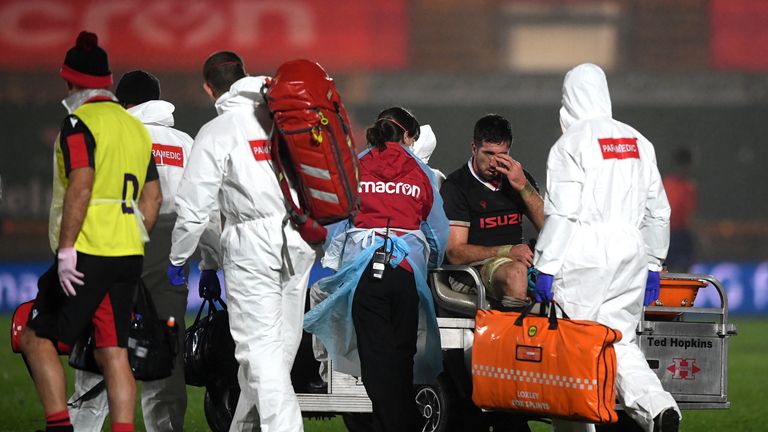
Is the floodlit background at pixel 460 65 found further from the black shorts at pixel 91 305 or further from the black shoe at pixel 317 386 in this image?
the black shorts at pixel 91 305

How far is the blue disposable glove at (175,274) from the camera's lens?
24.2 ft

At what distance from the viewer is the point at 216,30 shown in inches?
979

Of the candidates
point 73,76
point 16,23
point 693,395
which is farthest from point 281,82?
point 16,23

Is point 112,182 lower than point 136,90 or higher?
lower

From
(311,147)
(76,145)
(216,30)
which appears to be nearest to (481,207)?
(311,147)

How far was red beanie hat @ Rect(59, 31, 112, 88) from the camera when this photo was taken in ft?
22.4

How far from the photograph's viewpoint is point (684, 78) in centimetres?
2531

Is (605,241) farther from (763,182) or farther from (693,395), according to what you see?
(763,182)

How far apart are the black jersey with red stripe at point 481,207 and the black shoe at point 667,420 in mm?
1730

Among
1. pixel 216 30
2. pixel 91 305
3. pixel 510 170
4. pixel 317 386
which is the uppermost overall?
pixel 216 30

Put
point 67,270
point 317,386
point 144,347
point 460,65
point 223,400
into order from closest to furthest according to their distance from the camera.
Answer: point 67,270 → point 144,347 → point 317,386 → point 223,400 → point 460,65

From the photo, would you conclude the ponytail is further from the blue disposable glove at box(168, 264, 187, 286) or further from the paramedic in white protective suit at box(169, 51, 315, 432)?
the blue disposable glove at box(168, 264, 187, 286)

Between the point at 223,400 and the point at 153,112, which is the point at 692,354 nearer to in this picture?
the point at 223,400

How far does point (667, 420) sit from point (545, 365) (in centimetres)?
67
